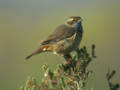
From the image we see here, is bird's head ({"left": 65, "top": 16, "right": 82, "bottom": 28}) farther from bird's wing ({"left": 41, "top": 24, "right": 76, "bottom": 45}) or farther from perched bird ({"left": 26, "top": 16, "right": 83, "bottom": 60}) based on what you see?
bird's wing ({"left": 41, "top": 24, "right": 76, "bottom": 45})

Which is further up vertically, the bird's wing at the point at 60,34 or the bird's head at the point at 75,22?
the bird's head at the point at 75,22

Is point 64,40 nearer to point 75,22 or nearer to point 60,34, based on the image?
point 60,34

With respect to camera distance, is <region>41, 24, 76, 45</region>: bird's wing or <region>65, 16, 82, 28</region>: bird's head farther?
<region>65, 16, 82, 28</region>: bird's head

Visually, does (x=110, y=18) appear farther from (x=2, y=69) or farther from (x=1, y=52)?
(x=2, y=69)

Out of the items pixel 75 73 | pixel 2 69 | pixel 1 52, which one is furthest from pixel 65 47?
pixel 1 52

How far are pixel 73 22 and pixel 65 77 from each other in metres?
2.99

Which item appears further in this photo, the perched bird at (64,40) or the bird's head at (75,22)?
the bird's head at (75,22)

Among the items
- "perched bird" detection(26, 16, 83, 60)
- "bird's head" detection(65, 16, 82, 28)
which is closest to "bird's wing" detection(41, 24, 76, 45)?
"perched bird" detection(26, 16, 83, 60)

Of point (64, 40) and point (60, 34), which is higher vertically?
point (60, 34)

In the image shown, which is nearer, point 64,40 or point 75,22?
point 64,40

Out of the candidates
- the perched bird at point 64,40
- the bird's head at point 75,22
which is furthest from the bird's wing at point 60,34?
the bird's head at point 75,22

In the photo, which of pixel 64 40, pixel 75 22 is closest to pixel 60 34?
pixel 64 40

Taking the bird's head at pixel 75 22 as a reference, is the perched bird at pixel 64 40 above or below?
below

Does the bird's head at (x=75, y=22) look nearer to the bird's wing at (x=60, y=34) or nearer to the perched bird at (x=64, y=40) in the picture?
the perched bird at (x=64, y=40)
